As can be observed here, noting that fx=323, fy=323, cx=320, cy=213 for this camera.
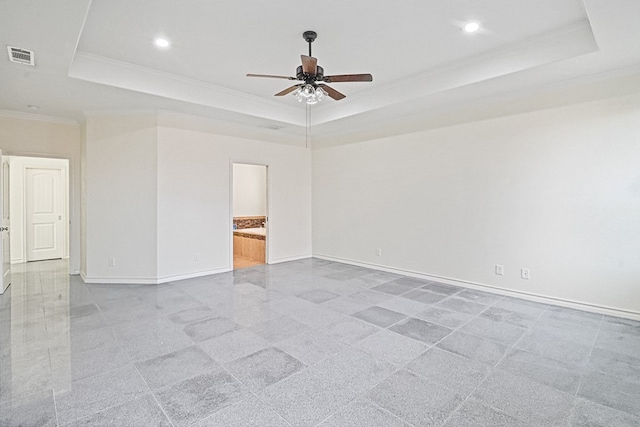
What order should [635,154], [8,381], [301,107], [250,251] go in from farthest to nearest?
1. [250,251]
2. [301,107]
3. [635,154]
4. [8,381]

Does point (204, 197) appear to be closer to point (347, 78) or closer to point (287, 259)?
point (287, 259)

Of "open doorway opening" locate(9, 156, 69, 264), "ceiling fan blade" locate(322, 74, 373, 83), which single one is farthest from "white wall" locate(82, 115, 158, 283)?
"ceiling fan blade" locate(322, 74, 373, 83)

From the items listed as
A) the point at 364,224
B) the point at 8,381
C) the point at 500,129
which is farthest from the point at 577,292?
the point at 8,381

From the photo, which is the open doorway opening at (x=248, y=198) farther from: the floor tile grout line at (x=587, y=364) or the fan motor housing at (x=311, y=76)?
the floor tile grout line at (x=587, y=364)

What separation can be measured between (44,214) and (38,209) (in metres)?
0.15

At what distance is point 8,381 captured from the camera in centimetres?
238

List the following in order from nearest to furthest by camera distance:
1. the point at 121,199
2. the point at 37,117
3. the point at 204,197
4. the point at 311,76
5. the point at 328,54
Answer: the point at 311,76, the point at 328,54, the point at 121,199, the point at 37,117, the point at 204,197

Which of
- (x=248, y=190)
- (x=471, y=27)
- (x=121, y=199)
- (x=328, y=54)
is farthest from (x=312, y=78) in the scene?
(x=248, y=190)

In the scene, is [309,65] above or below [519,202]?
above

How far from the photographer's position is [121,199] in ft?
17.1

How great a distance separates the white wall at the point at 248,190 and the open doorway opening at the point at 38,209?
13.6ft

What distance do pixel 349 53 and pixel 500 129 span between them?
2.42 meters

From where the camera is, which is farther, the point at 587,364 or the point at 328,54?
the point at 328,54

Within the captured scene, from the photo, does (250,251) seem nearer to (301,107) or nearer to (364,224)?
(364,224)
